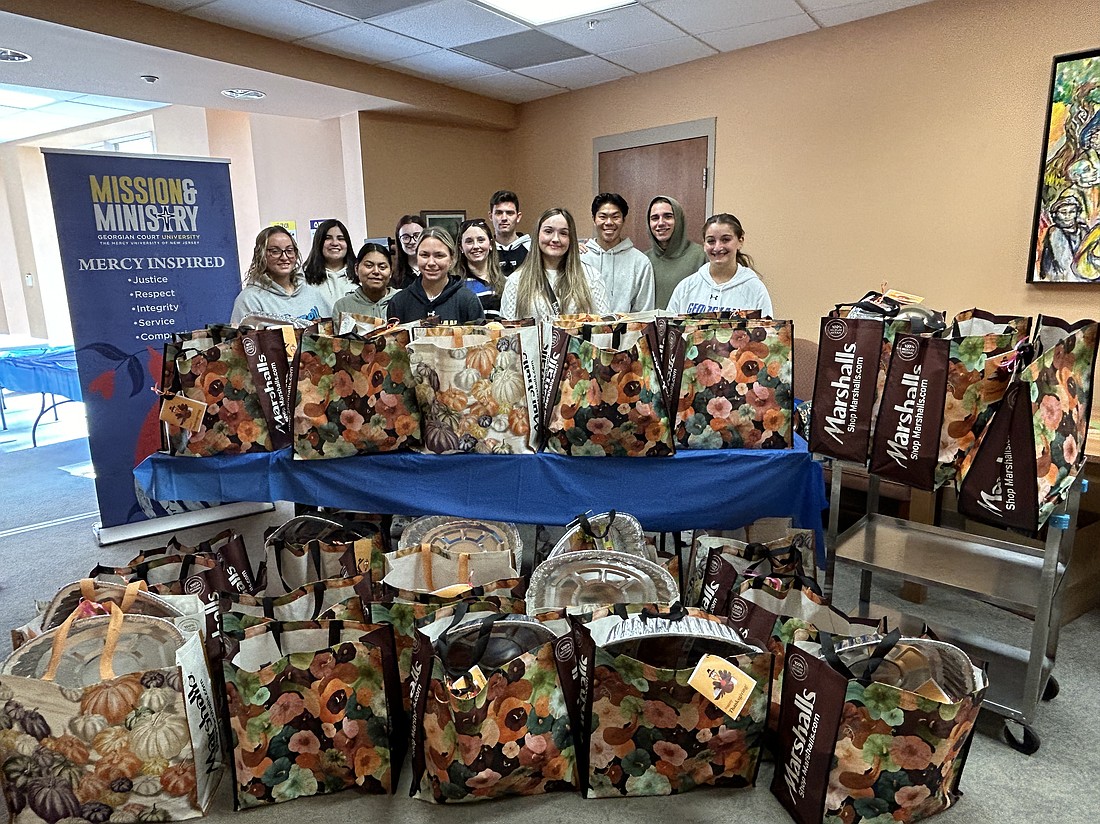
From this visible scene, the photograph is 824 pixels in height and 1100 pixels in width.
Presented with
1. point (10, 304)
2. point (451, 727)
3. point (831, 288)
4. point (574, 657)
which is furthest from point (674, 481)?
point (10, 304)

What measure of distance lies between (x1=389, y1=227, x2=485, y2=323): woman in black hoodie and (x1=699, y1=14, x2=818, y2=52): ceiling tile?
7.64ft

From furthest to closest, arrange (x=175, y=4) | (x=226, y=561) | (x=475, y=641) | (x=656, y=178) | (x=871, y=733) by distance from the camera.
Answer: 1. (x=656, y=178)
2. (x=175, y=4)
3. (x=226, y=561)
4. (x=475, y=641)
5. (x=871, y=733)

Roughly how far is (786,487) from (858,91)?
283 centimetres

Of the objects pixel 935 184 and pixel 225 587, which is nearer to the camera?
pixel 225 587

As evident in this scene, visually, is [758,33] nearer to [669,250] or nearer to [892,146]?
[892,146]

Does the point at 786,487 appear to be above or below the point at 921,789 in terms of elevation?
above

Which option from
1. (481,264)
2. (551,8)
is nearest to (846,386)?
(481,264)

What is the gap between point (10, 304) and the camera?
9.77m

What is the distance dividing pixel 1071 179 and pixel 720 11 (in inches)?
73.9

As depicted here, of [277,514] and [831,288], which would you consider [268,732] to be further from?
[831,288]

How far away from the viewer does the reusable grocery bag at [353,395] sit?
84.0 inches

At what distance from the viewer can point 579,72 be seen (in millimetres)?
4852

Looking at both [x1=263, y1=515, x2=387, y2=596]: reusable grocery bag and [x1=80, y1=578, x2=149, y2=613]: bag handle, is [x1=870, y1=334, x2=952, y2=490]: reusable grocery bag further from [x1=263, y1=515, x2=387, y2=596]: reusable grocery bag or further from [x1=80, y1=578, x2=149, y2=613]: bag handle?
[x1=80, y1=578, x2=149, y2=613]: bag handle

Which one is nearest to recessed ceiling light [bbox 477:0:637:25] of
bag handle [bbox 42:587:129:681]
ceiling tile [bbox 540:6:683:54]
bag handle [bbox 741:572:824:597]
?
ceiling tile [bbox 540:6:683:54]
